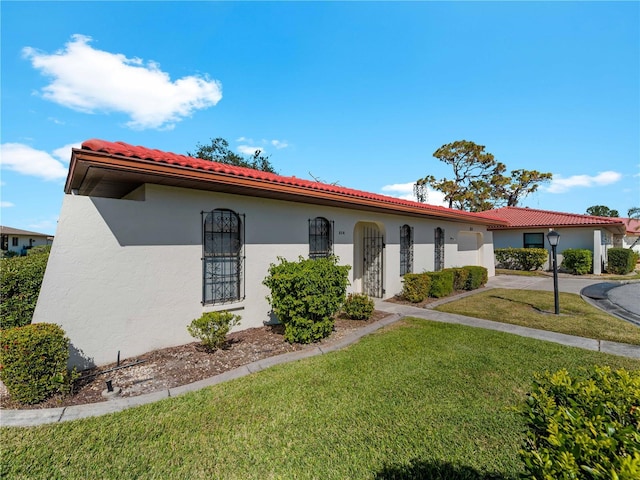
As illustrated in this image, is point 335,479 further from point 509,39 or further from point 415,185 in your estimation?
point 415,185

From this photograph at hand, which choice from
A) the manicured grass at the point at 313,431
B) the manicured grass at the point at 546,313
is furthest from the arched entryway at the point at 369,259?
the manicured grass at the point at 313,431

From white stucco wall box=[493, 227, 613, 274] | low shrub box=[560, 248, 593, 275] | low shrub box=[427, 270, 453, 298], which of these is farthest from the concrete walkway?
white stucco wall box=[493, 227, 613, 274]

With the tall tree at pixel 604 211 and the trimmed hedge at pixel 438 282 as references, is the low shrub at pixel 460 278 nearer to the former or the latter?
the trimmed hedge at pixel 438 282

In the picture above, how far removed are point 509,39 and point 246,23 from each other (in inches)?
290

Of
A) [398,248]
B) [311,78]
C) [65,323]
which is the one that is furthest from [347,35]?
[65,323]

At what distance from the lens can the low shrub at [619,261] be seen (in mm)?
18062

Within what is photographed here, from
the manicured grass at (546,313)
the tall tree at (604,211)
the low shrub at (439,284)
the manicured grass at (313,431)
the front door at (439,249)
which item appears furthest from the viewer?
the tall tree at (604,211)

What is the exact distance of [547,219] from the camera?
811 inches

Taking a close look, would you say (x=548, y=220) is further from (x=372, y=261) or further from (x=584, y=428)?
(x=584, y=428)

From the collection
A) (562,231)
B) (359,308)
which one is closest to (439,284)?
(359,308)

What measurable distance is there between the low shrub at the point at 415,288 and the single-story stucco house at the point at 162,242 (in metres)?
3.22

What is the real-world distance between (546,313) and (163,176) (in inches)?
401

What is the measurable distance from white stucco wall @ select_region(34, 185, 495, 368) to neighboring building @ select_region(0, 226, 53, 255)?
1437 inches

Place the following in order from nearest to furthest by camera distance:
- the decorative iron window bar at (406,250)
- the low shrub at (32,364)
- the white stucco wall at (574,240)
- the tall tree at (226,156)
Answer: the low shrub at (32,364) → the decorative iron window bar at (406,250) → the white stucco wall at (574,240) → the tall tree at (226,156)
